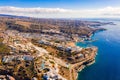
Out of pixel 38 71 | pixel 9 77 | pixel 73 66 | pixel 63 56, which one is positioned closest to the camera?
pixel 9 77

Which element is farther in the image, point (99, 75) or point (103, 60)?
point (103, 60)

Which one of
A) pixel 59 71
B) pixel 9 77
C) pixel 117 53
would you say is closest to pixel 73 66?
pixel 59 71

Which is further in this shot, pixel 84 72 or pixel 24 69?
pixel 84 72

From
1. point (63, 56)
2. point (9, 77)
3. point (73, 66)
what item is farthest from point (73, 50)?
point (9, 77)

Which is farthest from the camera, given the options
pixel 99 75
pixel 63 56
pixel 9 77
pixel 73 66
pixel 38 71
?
pixel 63 56

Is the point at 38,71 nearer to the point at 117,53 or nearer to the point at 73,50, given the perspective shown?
the point at 73,50

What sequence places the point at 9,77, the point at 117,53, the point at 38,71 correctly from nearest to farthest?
the point at 9,77, the point at 38,71, the point at 117,53

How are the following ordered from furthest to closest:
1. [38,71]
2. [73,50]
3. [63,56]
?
[73,50]
[63,56]
[38,71]

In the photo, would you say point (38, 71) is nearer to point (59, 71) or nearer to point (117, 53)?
point (59, 71)
